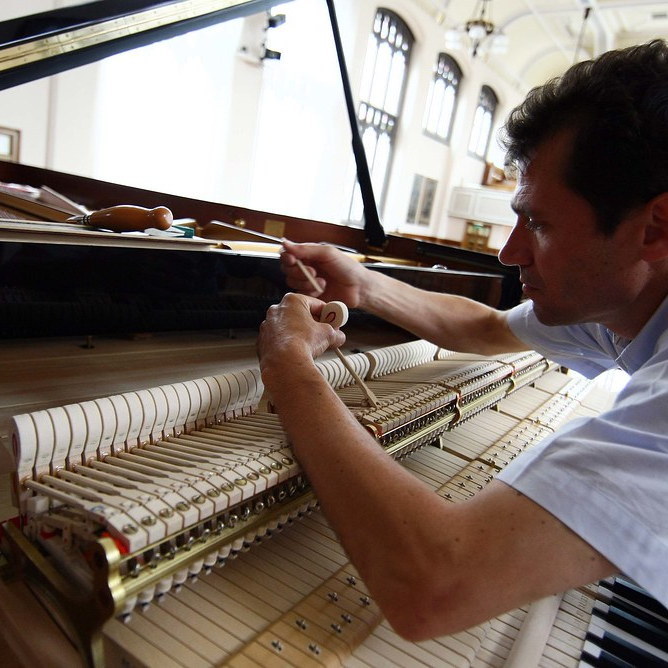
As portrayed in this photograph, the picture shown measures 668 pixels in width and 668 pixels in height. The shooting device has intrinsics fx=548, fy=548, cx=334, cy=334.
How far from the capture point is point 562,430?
1.06 metres

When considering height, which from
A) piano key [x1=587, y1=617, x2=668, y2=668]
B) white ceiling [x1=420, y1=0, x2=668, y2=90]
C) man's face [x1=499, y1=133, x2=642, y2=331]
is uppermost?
white ceiling [x1=420, y1=0, x2=668, y2=90]

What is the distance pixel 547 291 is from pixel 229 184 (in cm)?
1000

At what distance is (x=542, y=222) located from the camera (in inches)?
53.4

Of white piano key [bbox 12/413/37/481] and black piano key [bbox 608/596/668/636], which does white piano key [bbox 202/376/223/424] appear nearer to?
white piano key [bbox 12/413/37/481]

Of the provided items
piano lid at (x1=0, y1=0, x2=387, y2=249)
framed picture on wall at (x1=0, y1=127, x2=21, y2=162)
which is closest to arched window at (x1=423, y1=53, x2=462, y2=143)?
framed picture on wall at (x1=0, y1=127, x2=21, y2=162)

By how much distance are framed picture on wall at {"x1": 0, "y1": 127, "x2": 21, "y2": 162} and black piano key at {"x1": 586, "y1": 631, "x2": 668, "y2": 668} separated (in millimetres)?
7805

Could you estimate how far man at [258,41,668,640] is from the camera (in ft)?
3.03

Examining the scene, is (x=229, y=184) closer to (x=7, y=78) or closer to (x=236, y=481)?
(x=7, y=78)

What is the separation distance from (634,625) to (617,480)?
0.60m

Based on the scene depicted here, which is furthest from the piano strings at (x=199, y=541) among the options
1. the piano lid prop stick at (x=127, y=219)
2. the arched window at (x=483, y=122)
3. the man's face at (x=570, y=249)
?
the arched window at (x=483, y=122)

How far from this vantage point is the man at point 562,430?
92cm

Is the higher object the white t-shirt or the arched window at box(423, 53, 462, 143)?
the arched window at box(423, 53, 462, 143)

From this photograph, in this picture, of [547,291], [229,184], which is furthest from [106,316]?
[229,184]

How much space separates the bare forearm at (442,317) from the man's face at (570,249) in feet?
3.09
